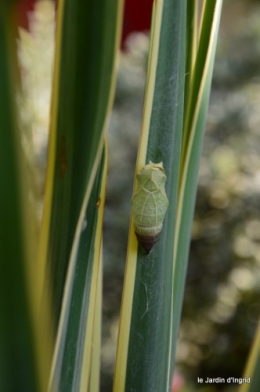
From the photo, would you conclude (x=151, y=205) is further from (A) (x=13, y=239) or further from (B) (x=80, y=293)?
(A) (x=13, y=239)

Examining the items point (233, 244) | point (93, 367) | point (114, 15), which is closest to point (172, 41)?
point (114, 15)

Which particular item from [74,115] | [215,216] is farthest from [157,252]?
[215,216]

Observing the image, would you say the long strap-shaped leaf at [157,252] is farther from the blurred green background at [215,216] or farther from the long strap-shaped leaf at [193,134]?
the blurred green background at [215,216]

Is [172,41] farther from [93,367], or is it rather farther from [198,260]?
[198,260]

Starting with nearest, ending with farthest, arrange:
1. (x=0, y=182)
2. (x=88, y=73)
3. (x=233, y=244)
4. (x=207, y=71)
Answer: (x=0, y=182) → (x=88, y=73) → (x=207, y=71) → (x=233, y=244)

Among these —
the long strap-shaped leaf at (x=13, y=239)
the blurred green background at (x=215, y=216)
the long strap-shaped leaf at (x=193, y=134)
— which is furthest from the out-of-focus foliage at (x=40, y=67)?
the long strap-shaped leaf at (x=13, y=239)

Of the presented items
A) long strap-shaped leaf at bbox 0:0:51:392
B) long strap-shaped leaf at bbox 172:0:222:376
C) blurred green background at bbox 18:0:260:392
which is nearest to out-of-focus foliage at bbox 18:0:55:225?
blurred green background at bbox 18:0:260:392
